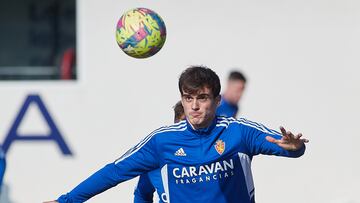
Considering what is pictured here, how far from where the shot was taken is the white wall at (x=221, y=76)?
10086mm

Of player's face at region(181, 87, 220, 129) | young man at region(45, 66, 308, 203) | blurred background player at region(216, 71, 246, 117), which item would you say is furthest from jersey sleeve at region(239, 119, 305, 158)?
blurred background player at region(216, 71, 246, 117)

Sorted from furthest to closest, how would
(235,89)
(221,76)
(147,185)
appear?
(221,76) < (235,89) < (147,185)

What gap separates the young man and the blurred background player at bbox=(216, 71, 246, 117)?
171 inches

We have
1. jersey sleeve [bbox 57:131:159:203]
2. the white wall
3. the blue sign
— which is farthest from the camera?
the blue sign

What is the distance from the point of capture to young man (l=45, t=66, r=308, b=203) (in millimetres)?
5164

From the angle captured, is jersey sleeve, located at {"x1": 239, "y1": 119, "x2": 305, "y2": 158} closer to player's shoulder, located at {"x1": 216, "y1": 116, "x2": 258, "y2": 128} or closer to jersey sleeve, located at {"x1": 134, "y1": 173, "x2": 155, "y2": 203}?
player's shoulder, located at {"x1": 216, "y1": 116, "x2": 258, "y2": 128}

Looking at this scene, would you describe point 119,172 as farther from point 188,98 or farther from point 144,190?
point 144,190

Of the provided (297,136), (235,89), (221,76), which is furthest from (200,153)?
(221,76)

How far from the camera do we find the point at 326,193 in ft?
34.0

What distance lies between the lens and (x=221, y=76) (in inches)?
401

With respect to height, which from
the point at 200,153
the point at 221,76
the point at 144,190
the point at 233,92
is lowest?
the point at 144,190

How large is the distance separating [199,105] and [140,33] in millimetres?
1136

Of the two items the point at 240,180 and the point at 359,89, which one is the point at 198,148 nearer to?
the point at 240,180

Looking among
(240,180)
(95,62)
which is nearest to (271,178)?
(95,62)
